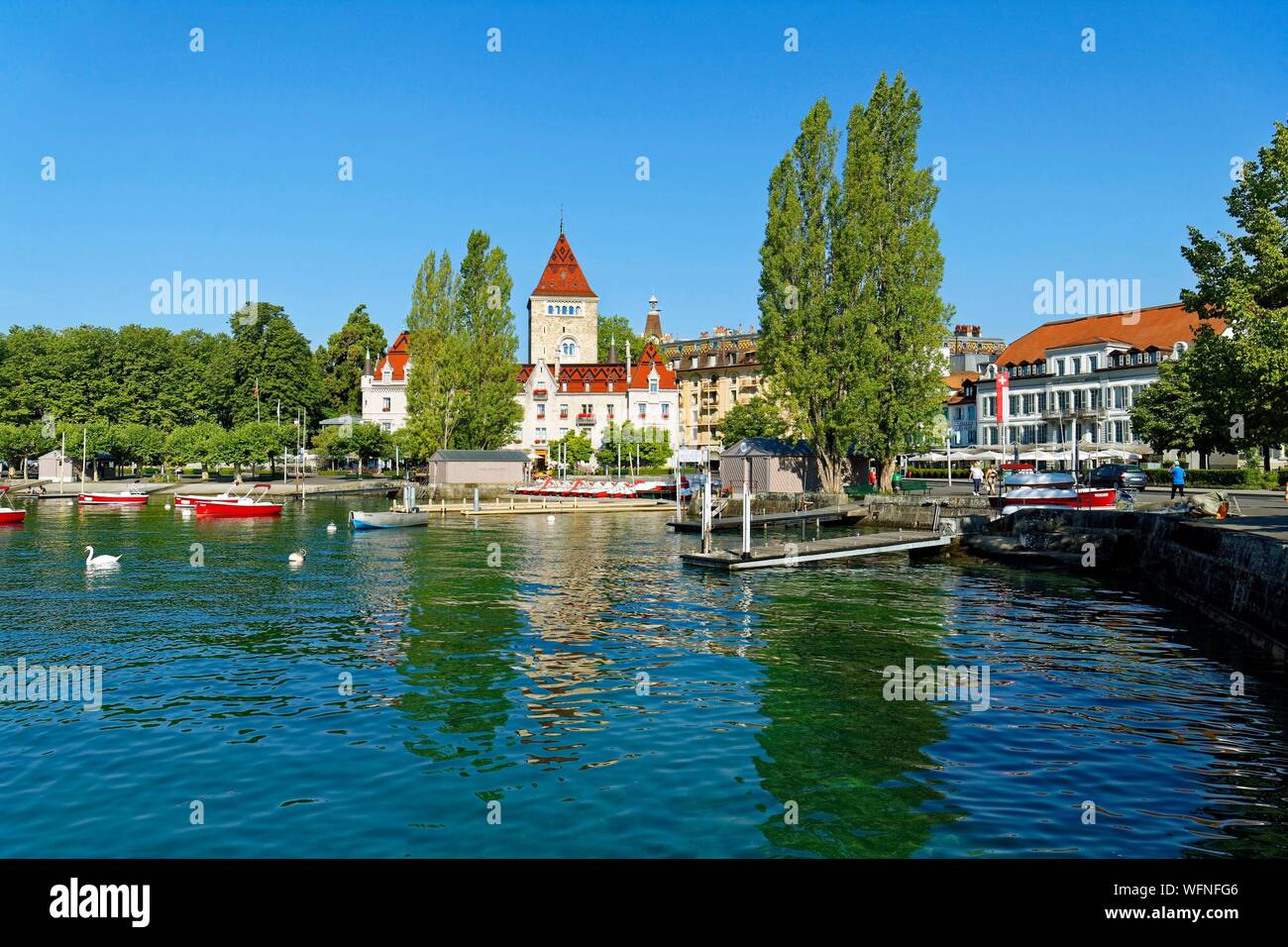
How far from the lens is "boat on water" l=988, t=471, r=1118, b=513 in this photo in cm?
4903

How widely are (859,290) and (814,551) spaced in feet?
90.3

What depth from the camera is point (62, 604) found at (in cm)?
2983

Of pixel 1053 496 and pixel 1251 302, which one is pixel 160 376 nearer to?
pixel 1053 496

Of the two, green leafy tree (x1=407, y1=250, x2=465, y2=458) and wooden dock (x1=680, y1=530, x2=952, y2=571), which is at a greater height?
green leafy tree (x1=407, y1=250, x2=465, y2=458)

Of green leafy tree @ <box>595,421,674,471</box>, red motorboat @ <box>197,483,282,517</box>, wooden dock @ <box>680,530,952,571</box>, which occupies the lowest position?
wooden dock @ <box>680,530,952,571</box>

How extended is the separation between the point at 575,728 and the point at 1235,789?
9.64 metres

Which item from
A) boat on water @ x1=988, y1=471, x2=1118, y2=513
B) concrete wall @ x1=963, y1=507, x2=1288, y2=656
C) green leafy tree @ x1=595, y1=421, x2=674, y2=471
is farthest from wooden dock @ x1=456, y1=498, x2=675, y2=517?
green leafy tree @ x1=595, y1=421, x2=674, y2=471

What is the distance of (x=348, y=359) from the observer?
138875 millimetres

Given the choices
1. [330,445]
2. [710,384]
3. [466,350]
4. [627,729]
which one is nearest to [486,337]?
[466,350]

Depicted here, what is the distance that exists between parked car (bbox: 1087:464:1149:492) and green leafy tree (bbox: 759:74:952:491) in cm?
1167

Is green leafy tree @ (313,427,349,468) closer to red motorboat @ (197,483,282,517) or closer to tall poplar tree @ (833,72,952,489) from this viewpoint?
red motorboat @ (197,483,282,517)

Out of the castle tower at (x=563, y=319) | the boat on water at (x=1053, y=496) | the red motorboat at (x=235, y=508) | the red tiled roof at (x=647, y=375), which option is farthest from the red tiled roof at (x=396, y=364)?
the boat on water at (x=1053, y=496)
